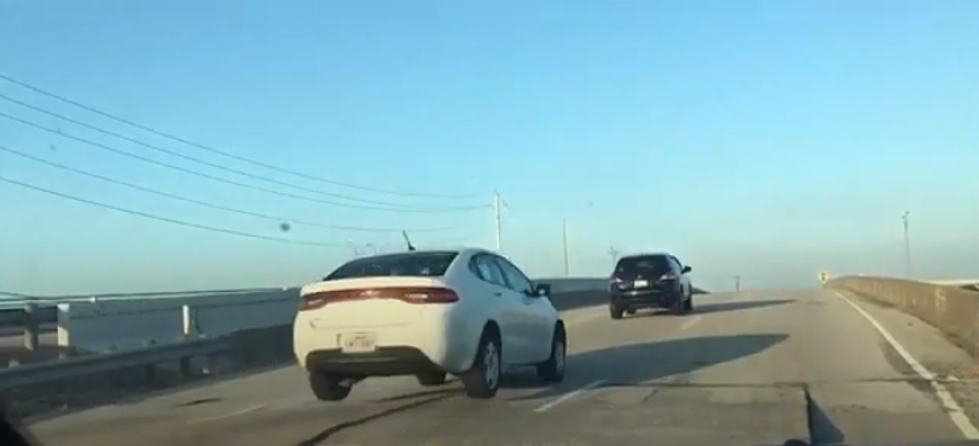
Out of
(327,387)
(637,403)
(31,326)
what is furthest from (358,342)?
(31,326)

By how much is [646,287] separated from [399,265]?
19.0 meters

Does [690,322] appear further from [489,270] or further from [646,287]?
[489,270]

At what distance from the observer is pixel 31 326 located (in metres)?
19.8

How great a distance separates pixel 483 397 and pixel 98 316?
30.9 feet

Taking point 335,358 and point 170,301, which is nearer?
point 335,358

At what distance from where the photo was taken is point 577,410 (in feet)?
43.5

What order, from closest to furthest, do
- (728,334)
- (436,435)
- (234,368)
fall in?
1. (436,435)
2. (234,368)
3. (728,334)

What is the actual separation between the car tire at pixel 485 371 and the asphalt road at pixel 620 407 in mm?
143

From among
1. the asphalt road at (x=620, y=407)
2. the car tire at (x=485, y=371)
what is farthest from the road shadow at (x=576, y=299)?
the car tire at (x=485, y=371)

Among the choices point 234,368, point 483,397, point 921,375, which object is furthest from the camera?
point 234,368

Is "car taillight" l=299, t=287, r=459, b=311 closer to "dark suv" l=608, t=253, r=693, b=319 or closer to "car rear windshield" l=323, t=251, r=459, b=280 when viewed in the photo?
"car rear windshield" l=323, t=251, r=459, b=280

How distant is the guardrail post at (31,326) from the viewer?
19641 millimetres

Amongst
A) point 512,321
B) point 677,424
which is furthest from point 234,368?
point 677,424

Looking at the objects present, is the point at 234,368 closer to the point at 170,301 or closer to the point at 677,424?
the point at 170,301
